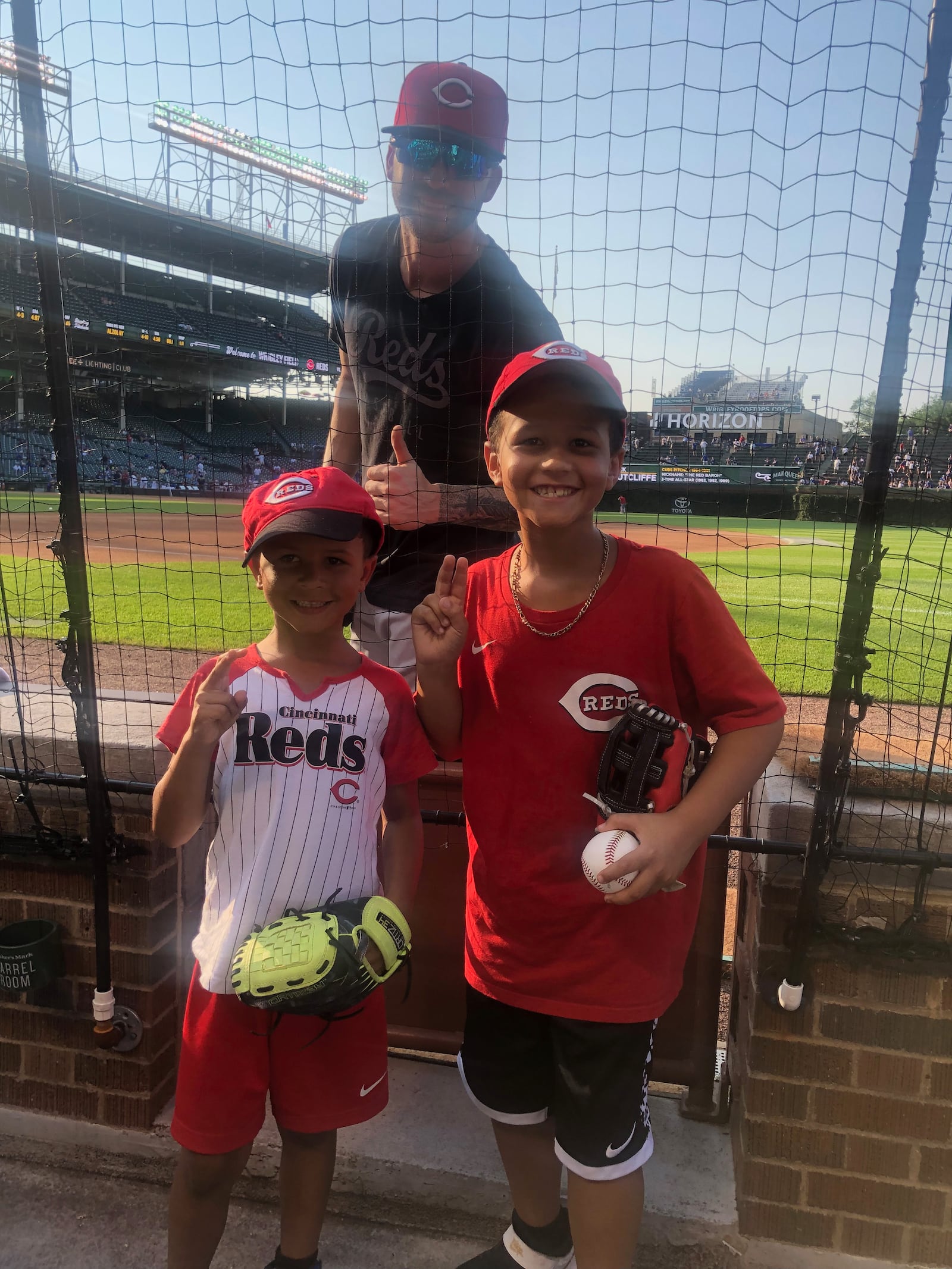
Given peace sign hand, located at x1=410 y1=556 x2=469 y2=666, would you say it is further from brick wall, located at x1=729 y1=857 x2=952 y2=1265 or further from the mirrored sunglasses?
the mirrored sunglasses

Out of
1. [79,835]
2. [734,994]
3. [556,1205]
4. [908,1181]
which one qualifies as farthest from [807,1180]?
[79,835]

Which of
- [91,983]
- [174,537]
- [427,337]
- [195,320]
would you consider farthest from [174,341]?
[91,983]

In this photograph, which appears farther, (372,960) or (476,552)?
(476,552)

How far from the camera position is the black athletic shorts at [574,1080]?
59.4 inches

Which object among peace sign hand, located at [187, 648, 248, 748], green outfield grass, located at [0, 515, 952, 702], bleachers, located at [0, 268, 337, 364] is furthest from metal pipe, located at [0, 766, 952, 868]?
bleachers, located at [0, 268, 337, 364]

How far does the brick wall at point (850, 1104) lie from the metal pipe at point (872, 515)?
0.10 meters

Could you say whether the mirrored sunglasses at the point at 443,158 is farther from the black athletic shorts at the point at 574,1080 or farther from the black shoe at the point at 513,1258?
the black shoe at the point at 513,1258

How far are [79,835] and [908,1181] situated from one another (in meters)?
2.26

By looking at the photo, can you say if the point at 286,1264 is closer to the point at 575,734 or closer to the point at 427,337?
the point at 575,734

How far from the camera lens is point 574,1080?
153cm

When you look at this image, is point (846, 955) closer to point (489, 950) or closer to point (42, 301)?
point (489, 950)

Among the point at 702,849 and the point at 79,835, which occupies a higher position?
the point at 702,849

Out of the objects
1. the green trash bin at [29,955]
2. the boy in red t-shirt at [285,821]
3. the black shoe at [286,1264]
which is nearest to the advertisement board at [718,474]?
the boy in red t-shirt at [285,821]

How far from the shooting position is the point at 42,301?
209 centimetres
